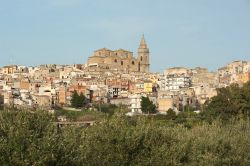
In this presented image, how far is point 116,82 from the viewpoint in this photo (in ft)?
293

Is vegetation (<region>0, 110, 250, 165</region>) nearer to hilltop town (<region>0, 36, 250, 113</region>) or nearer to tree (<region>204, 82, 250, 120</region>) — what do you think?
tree (<region>204, 82, 250, 120</region>)

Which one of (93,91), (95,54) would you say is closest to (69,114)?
(93,91)

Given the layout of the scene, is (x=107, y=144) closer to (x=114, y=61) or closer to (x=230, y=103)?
(x=230, y=103)

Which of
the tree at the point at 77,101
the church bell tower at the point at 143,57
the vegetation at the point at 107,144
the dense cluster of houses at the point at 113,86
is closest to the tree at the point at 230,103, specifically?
the vegetation at the point at 107,144

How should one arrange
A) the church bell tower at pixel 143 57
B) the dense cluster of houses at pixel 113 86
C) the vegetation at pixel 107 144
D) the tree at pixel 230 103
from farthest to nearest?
the church bell tower at pixel 143 57
the dense cluster of houses at pixel 113 86
the tree at pixel 230 103
the vegetation at pixel 107 144

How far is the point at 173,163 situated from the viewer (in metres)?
16.3

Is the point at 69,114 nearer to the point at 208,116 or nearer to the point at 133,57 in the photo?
the point at 208,116

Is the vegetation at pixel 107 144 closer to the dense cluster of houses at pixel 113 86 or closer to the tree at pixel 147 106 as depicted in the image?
the dense cluster of houses at pixel 113 86

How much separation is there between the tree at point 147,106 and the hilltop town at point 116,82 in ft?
3.91

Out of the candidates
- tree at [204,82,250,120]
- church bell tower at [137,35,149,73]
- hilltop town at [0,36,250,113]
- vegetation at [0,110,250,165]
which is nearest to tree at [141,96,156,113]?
hilltop town at [0,36,250,113]

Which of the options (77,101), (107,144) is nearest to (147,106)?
(77,101)

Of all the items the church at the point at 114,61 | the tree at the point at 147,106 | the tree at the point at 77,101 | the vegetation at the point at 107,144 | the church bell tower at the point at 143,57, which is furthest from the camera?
the church bell tower at the point at 143,57

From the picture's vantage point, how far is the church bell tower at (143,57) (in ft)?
392

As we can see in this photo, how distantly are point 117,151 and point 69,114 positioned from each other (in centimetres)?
4380
